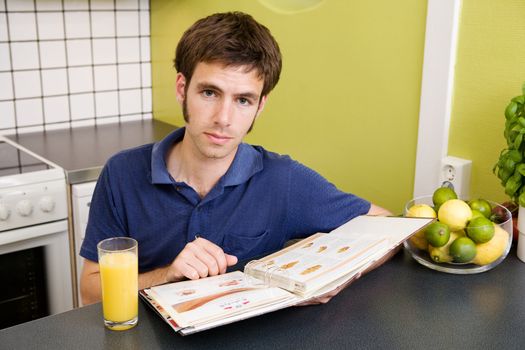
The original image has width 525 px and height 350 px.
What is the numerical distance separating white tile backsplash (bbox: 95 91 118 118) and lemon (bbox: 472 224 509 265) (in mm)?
1994

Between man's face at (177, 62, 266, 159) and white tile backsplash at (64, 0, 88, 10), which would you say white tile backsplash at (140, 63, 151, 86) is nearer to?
white tile backsplash at (64, 0, 88, 10)

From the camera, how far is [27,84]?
2.70m

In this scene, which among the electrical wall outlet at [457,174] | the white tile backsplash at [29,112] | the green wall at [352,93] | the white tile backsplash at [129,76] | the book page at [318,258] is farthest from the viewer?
the white tile backsplash at [129,76]

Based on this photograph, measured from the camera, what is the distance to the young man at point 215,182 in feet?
4.66

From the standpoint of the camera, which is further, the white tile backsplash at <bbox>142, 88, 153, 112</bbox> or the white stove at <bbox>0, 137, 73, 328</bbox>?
the white tile backsplash at <bbox>142, 88, 153, 112</bbox>

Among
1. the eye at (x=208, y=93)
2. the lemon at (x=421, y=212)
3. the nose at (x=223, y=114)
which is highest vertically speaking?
the eye at (x=208, y=93)

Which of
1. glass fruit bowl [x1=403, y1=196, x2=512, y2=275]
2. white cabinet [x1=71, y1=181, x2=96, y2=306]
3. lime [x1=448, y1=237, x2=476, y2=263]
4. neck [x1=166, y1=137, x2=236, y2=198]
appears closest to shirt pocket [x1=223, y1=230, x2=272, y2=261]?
neck [x1=166, y1=137, x2=236, y2=198]

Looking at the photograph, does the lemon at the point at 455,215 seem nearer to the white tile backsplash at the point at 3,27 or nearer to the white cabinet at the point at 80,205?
the white cabinet at the point at 80,205

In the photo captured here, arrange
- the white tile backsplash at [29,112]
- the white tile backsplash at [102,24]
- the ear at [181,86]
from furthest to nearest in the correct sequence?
1. the white tile backsplash at [102,24]
2. the white tile backsplash at [29,112]
3. the ear at [181,86]

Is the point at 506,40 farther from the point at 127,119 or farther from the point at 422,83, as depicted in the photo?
the point at 127,119

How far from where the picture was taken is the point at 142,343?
1.06m

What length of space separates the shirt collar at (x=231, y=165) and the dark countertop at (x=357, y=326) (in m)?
0.40

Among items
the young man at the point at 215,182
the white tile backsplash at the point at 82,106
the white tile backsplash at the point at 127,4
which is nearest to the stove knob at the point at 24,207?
the young man at the point at 215,182

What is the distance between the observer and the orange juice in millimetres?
1086
